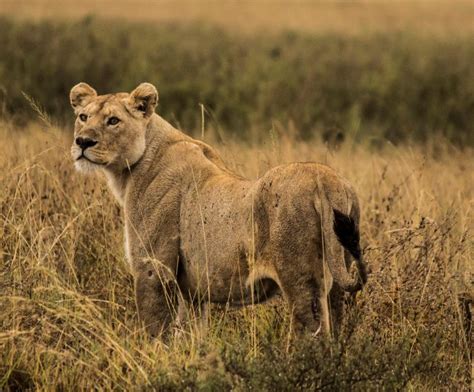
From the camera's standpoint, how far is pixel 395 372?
4633mm

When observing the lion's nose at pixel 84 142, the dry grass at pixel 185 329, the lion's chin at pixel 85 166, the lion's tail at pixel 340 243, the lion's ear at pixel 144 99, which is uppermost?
the lion's ear at pixel 144 99

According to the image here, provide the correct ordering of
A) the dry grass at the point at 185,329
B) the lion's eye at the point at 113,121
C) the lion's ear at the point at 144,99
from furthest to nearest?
the lion's ear at the point at 144,99, the lion's eye at the point at 113,121, the dry grass at the point at 185,329

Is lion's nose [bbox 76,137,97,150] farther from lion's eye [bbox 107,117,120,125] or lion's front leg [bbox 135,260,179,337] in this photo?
lion's front leg [bbox 135,260,179,337]

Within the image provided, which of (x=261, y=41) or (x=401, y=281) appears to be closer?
(x=401, y=281)

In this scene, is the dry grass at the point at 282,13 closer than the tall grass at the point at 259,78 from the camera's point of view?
No

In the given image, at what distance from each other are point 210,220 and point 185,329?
0.76 m

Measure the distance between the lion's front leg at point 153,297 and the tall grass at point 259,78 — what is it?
9567mm

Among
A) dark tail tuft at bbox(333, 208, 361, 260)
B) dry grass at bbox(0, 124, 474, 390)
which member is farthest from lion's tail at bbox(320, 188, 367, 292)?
dry grass at bbox(0, 124, 474, 390)

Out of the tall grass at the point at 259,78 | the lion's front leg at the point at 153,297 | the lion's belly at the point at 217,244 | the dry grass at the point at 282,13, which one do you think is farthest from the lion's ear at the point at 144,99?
the dry grass at the point at 282,13

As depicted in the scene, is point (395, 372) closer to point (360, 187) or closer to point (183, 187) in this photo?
point (183, 187)

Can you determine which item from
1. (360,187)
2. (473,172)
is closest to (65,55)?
(473,172)

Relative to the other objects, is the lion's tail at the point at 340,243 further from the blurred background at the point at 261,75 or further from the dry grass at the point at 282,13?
the dry grass at the point at 282,13

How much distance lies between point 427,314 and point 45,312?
2.08 meters

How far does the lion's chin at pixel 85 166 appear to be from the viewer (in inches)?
227
